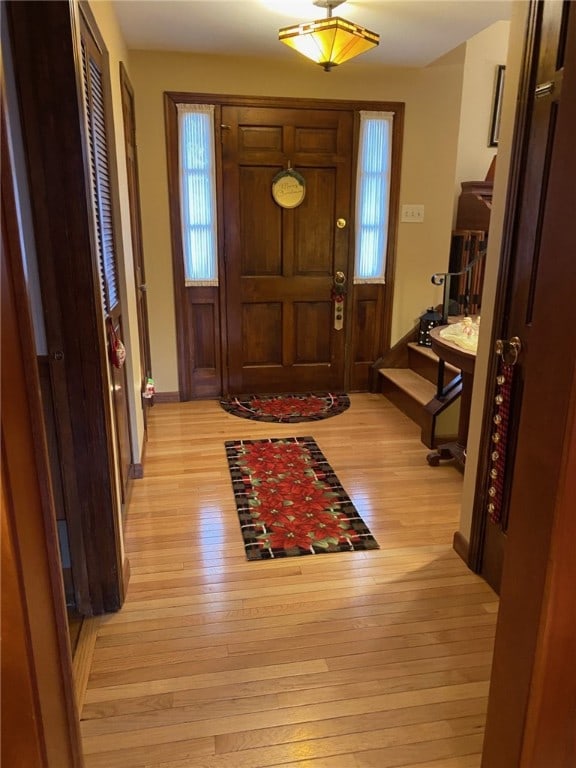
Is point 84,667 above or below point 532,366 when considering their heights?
below

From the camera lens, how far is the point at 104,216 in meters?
2.29

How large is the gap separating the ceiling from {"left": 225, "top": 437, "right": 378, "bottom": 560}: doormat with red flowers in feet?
7.85

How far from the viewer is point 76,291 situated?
1673 millimetres

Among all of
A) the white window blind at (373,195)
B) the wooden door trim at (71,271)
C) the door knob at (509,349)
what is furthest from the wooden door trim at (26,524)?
the white window blind at (373,195)

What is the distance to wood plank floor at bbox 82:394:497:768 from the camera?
149 centimetres

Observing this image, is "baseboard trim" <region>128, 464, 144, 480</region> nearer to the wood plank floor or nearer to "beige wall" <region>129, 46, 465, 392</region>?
the wood plank floor

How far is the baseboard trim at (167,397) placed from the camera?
4219 millimetres

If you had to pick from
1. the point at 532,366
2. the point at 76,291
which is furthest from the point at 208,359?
the point at 532,366

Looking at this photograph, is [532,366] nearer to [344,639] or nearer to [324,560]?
[344,639]

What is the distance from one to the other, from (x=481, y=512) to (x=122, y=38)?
327 cm

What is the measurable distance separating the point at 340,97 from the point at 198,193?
1.22 meters

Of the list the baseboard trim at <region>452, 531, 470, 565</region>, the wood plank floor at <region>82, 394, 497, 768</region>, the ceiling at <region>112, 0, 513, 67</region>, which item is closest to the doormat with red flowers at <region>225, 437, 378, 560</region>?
the wood plank floor at <region>82, 394, 497, 768</region>

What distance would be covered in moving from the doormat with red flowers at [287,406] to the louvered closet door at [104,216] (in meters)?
1.36

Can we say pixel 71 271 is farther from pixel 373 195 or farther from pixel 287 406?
pixel 373 195
